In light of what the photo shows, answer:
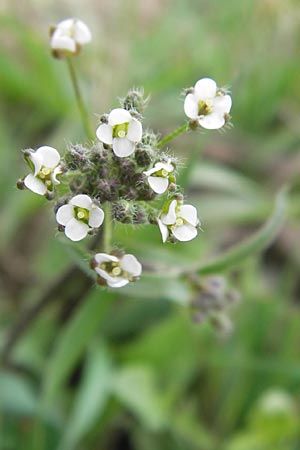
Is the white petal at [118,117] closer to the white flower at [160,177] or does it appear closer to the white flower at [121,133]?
the white flower at [121,133]

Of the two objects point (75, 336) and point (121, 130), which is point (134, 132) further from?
point (75, 336)

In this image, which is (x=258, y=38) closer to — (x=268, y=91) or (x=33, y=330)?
(x=268, y=91)

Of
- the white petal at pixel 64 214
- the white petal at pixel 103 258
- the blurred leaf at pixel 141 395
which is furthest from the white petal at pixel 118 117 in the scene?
the blurred leaf at pixel 141 395

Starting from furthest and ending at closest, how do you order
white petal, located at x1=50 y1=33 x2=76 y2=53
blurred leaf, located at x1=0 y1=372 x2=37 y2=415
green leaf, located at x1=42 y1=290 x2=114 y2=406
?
blurred leaf, located at x1=0 y1=372 x2=37 y2=415
green leaf, located at x1=42 y1=290 x2=114 y2=406
white petal, located at x1=50 y1=33 x2=76 y2=53

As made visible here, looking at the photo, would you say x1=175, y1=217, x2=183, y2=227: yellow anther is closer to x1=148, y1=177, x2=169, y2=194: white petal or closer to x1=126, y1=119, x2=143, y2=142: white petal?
x1=148, y1=177, x2=169, y2=194: white petal

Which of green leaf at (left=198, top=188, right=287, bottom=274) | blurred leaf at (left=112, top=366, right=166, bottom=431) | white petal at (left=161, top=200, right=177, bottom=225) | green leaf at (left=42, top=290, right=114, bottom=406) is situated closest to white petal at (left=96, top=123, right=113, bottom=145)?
white petal at (left=161, top=200, right=177, bottom=225)

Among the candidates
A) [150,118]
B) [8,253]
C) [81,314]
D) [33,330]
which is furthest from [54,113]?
[81,314]
